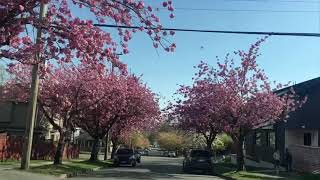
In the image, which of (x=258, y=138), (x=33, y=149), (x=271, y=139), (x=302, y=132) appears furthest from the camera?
(x=258, y=138)

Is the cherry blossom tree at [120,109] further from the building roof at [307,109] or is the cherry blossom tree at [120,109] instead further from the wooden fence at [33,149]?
the building roof at [307,109]

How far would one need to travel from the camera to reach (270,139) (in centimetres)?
5456

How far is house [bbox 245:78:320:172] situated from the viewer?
3866cm

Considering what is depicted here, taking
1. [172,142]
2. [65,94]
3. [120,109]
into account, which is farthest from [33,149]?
[172,142]

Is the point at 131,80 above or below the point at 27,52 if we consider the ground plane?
above

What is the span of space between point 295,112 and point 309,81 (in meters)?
3.01

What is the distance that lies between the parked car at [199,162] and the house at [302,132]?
4.09m

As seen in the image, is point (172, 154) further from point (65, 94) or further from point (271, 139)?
point (65, 94)

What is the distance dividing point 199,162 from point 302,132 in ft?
34.5

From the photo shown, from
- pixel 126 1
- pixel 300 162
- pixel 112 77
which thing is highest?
pixel 112 77

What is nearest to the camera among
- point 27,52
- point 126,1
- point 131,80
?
point 126,1

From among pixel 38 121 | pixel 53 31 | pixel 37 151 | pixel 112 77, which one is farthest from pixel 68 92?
pixel 53 31

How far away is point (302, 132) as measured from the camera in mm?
47031

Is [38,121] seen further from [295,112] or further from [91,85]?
[295,112]
